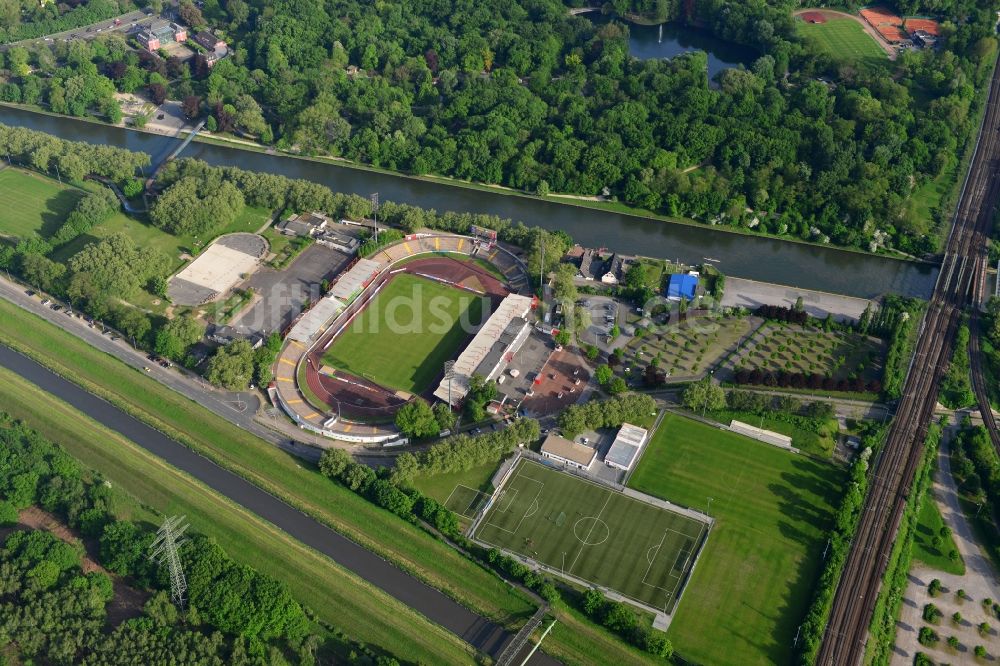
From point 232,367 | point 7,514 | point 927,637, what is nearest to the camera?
point 927,637

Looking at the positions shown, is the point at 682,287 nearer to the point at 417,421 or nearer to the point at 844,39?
the point at 417,421

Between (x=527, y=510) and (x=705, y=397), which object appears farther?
(x=705, y=397)

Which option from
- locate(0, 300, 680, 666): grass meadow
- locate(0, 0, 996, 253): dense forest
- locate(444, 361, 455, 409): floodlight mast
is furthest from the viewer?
locate(0, 0, 996, 253): dense forest

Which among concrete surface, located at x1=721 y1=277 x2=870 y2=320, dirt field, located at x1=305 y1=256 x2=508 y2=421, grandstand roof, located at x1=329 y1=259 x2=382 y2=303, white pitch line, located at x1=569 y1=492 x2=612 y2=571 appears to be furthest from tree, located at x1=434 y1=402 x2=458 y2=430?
concrete surface, located at x1=721 y1=277 x2=870 y2=320

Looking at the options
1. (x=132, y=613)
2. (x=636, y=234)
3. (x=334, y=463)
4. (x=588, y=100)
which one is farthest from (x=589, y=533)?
(x=588, y=100)

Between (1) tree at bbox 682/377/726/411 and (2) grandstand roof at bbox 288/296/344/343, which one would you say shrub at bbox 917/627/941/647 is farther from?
(2) grandstand roof at bbox 288/296/344/343

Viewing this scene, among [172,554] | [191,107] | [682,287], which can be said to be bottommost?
[682,287]

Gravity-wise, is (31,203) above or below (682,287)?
below

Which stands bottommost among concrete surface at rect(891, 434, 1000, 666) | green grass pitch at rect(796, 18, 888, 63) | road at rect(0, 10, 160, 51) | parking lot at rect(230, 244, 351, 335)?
concrete surface at rect(891, 434, 1000, 666)
